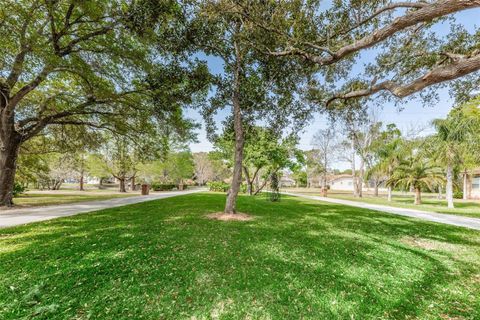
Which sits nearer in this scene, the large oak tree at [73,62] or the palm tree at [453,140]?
the large oak tree at [73,62]

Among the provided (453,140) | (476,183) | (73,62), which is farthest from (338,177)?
(73,62)

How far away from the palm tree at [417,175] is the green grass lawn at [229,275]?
16114 millimetres

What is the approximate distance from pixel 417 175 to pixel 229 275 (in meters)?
23.5

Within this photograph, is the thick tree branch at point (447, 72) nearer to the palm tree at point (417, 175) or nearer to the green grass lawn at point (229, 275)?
the green grass lawn at point (229, 275)

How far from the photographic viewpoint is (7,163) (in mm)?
10914

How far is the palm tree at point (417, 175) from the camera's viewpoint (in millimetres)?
19438

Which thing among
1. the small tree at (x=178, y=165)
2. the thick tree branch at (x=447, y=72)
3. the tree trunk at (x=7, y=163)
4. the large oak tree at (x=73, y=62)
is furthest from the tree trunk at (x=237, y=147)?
the small tree at (x=178, y=165)

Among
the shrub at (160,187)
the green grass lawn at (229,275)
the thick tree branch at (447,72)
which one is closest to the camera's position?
Answer: the green grass lawn at (229,275)

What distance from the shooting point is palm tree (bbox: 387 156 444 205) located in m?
19.4

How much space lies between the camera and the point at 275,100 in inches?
388

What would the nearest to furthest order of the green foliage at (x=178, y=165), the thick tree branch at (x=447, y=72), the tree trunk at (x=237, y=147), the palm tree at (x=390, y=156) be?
the thick tree branch at (x=447, y=72)
the tree trunk at (x=237, y=147)
the palm tree at (x=390, y=156)
the green foliage at (x=178, y=165)

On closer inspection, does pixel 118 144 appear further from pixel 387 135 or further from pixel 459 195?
pixel 459 195

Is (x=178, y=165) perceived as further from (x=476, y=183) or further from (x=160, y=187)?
(x=476, y=183)

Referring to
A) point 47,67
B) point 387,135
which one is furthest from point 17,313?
point 387,135
